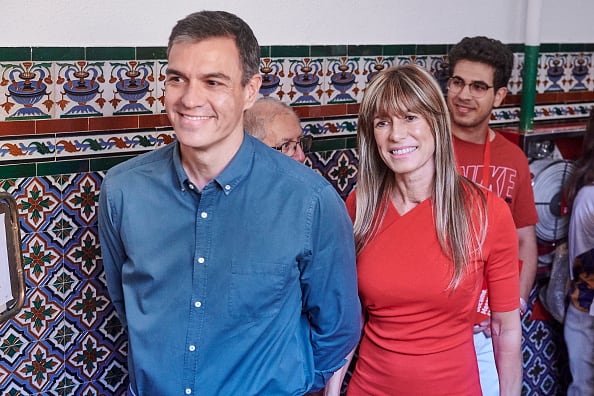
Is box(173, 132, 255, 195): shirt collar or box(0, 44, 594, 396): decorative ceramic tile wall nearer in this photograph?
box(173, 132, 255, 195): shirt collar

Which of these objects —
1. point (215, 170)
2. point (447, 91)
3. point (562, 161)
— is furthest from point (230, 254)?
point (562, 161)

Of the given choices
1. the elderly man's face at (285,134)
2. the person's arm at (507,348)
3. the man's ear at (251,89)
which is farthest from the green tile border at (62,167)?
the person's arm at (507,348)

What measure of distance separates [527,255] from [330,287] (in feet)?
4.95

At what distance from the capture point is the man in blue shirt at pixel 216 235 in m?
2.04

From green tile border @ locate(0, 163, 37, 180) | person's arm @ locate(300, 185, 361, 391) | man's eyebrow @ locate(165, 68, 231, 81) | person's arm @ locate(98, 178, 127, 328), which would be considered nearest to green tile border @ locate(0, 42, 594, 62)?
green tile border @ locate(0, 163, 37, 180)

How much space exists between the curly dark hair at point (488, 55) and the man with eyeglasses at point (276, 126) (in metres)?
0.90

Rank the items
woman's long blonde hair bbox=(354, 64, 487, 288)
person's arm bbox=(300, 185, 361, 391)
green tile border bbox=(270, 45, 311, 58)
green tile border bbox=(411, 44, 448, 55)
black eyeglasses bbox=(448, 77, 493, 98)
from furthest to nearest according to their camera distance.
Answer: green tile border bbox=(411, 44, 448, 55) → black eyeglasses bbox=(448, 77, 493, 98) → green tile border bbox=(270, 45, 311, 58) → woman's long blonde hair bbox=(354, 64, 487, 288) → person's arm bbox=(300, 185, 361, 391)

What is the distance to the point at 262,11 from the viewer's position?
310 cm

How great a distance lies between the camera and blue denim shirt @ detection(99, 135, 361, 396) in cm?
208

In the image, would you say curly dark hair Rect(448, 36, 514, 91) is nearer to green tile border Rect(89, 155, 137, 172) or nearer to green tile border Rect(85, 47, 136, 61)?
green tile border Rect(85, 47, 136, 61)

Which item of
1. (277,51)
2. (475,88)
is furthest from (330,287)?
(475,88)

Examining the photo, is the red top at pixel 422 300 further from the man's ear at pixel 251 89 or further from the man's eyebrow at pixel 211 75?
the man's eyebrow at pixel 211 75

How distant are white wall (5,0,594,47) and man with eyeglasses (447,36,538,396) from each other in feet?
0.82

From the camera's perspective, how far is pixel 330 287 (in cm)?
224
